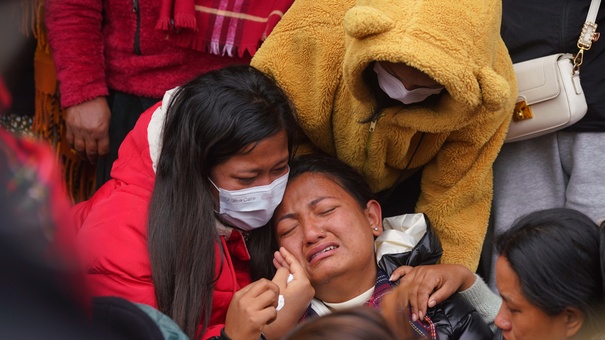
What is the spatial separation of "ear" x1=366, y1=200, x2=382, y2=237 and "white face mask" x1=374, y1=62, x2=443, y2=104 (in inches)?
17.3

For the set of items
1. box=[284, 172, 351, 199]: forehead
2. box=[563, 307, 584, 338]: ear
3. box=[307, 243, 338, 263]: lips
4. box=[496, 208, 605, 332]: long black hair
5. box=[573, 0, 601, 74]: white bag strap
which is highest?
box=[573, 0, 601, 74]: white bag strap

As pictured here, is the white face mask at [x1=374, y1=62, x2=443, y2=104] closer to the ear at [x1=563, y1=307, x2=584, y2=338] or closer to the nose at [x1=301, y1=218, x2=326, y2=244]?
the nose at [x1=301, y1=218, x2=326, y2=244]

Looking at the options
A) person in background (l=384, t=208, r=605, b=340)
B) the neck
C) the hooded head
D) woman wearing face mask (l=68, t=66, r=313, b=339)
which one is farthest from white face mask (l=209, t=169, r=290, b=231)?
person in background (l=384, t=208, r=605, b=340)

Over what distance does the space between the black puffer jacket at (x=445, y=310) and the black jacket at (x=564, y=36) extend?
2.09ft

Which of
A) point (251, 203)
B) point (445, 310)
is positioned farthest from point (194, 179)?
point (445, 310)

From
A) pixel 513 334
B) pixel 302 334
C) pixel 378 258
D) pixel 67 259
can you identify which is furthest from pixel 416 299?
pixel 67 259

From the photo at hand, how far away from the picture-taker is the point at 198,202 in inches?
87.0

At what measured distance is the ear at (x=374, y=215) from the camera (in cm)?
257

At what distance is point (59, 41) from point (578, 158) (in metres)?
1.74

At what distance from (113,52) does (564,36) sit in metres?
1.49

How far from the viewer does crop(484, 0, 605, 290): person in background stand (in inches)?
99.9

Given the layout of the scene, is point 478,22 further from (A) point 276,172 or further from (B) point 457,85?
(A) point 276,172

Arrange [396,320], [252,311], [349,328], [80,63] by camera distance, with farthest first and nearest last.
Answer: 1. [80,63]
2. [252,311]
3. [396,320]
4. [349,328]

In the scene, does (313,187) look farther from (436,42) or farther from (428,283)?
(436,42)
